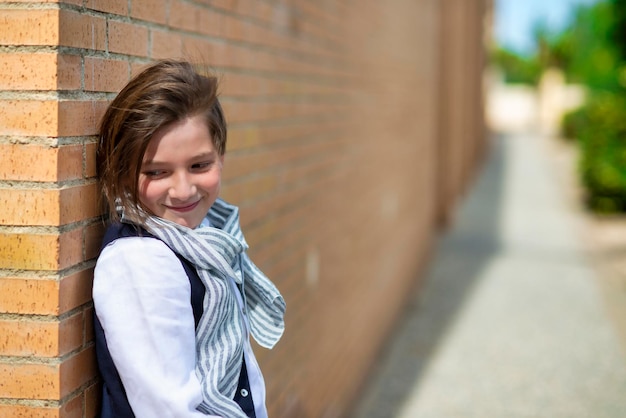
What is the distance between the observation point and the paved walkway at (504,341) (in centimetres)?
495

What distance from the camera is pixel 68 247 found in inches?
64.2

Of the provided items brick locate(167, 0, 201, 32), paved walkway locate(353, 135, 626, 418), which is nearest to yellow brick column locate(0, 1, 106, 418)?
brick locate(167, 0, 201, 32)

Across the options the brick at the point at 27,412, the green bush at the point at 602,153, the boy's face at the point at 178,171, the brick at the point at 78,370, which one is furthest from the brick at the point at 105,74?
the green bush at the point at 602,153

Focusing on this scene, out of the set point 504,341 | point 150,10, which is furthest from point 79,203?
point 504,341

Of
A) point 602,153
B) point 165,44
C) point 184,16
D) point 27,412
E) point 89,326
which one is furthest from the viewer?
point 602,153

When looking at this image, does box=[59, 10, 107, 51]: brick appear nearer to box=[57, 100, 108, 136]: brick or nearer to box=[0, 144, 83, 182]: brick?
box=[57, 100, 108, 136]: brick

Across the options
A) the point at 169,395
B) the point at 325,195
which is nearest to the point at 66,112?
the point at 169,395

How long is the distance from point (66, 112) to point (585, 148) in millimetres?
15148

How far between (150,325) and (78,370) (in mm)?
285

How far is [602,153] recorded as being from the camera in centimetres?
1437

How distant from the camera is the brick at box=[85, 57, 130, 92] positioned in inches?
67.1

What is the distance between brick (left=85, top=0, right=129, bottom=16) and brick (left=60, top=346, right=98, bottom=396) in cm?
76

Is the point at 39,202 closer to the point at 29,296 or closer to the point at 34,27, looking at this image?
the point at 29,296

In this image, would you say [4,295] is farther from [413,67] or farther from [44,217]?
[413,67]
